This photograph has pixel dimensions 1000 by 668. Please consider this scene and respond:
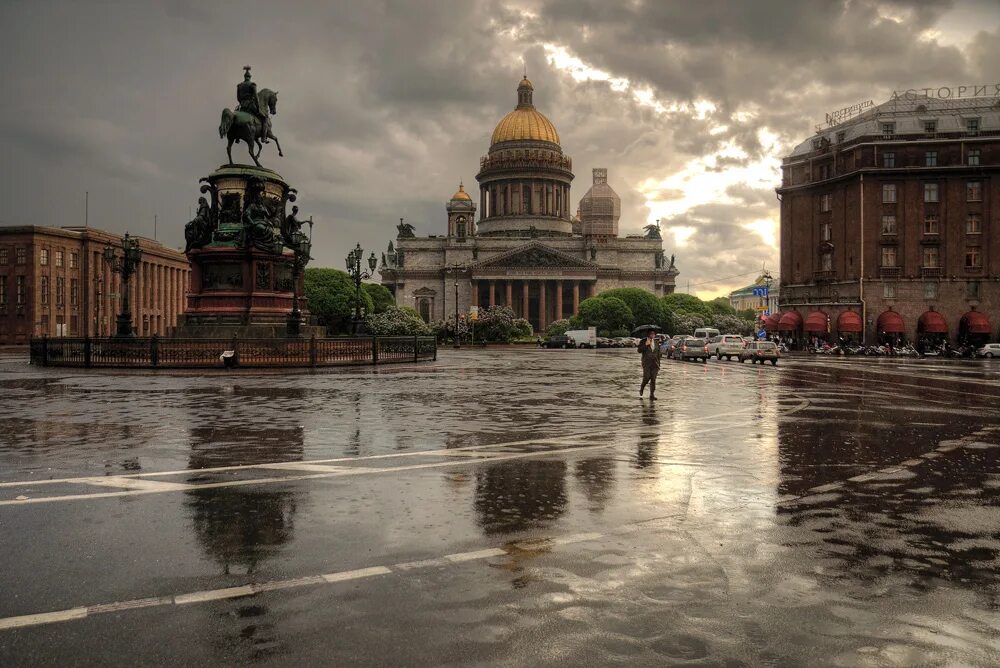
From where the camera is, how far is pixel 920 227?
6244 centimetres

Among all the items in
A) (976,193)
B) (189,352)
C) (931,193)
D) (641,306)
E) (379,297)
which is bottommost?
(189,352)

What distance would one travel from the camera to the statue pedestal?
3095 centimetres

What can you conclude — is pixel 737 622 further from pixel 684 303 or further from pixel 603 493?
pixel 684 303

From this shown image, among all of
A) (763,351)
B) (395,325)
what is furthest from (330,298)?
(763,351)

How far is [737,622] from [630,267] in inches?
4670

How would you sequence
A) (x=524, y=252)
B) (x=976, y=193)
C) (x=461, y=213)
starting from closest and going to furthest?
1. (x=976, y=193)
2. (x=524, y=252)
3. (x=461, y=213)

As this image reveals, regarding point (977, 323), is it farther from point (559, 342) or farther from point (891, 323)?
point (559, 342)

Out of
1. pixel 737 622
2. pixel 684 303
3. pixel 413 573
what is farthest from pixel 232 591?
pixel 684 303

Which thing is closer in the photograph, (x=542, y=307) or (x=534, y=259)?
(x=534, y=259)

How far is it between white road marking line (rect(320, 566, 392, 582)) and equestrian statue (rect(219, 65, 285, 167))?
30.1 metres

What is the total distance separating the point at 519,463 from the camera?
10180 mm

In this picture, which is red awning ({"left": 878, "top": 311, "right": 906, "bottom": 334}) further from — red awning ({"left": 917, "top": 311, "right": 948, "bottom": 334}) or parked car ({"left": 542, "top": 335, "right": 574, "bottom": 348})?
parked car ({"left": 542, "top": 335, "right": 574, "bottom": 348})

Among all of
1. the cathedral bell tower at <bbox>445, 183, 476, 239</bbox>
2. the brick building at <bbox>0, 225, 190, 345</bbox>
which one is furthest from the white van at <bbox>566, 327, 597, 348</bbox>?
the cathedral bell tower at <bbox>445, 183, 476, 239</bbox>

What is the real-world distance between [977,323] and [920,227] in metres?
8.66
